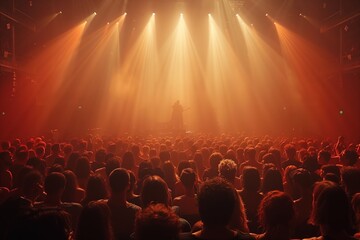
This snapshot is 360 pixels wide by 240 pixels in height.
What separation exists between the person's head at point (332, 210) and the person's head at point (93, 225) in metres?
1.82

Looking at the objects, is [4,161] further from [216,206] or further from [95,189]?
[216,206]

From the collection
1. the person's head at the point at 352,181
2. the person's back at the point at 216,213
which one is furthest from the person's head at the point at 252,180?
the person's back at the point at 216,213

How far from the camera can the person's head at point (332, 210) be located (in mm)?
3043

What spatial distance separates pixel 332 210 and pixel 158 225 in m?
1.71

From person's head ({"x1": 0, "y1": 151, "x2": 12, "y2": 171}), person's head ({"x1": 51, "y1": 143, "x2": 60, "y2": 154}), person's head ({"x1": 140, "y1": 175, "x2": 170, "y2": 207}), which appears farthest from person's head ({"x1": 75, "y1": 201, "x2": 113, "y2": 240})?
person's head ({"x1": 51, "y1": 143, "x2": 60, "y2": 154})

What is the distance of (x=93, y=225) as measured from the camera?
292 centimetres

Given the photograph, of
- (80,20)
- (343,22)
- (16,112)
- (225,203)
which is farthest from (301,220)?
(80,20)

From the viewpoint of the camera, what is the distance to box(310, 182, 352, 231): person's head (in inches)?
120

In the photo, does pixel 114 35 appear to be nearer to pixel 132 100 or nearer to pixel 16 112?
pixel 132 100

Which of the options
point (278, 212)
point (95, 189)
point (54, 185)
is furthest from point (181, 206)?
point (278, 212)

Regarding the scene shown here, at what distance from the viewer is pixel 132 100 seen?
34406 millimetres

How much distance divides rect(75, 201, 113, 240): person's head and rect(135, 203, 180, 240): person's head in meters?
0.77

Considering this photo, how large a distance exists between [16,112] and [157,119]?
1549 cm

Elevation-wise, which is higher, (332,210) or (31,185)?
(31,185)
